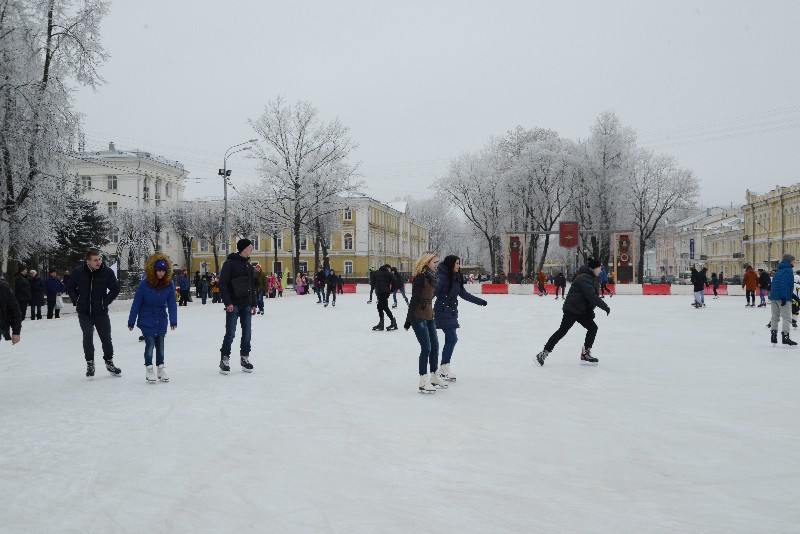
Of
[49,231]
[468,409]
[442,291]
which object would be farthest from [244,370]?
[49,231]

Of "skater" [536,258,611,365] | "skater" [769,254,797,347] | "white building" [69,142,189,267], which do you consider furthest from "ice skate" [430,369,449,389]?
"white building" [69,142,189,267]

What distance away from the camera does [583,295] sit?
10352 mm

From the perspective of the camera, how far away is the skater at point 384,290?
1619cm

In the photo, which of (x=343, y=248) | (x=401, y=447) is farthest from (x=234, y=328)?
(x=343, y=248)

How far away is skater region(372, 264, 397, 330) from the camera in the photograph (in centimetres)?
1619

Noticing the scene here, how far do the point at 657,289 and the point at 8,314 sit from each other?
39.3 metres

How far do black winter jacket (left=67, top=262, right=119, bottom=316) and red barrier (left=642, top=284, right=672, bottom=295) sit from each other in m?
37.4

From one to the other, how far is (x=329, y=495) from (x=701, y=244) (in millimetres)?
112314

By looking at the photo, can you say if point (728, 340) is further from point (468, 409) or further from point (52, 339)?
point (52, 339)

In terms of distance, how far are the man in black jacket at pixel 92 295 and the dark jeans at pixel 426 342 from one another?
4.06 m

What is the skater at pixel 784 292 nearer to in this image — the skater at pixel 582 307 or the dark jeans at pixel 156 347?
the skater at pixel 582 307

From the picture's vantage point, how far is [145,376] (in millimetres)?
9305

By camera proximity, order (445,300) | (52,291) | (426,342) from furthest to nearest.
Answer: (52,291) < (445,300) < (426,342)

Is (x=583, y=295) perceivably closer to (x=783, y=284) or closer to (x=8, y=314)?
(x=783, y=284)
